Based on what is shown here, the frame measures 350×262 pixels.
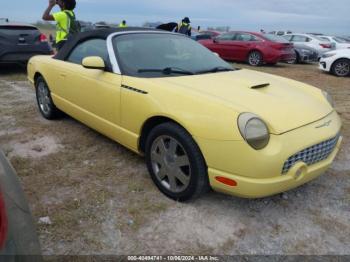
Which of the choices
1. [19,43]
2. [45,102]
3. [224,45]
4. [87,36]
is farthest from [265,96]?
[224,45]

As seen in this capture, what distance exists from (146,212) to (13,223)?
1.58 m

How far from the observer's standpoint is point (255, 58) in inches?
517

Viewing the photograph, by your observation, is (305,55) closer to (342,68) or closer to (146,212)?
(342,68)

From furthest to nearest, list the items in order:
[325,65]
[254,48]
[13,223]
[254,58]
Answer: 1. [254,58]
2. [254,48]
3. [325,65]
4. [13,223]

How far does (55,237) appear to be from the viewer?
2518 millimetres

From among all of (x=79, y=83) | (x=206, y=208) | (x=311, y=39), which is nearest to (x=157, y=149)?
(x=206, y=208)

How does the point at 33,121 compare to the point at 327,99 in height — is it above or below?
below

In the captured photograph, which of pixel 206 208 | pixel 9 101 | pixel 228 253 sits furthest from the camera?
pixel 9 101

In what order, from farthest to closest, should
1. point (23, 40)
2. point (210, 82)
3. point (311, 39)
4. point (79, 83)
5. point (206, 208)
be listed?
point (311, 39) < point (23, 40) < point (79, 83) < point (210, 82) < point (206, 208)

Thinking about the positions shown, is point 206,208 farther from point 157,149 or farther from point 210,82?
point 210,82

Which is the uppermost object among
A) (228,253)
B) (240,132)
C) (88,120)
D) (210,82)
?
(210,82)

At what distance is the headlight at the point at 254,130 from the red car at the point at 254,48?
11.0m

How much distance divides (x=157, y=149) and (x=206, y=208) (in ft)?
2.24

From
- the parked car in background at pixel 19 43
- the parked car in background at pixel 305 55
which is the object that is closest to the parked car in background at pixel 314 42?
the parked car in background at pixel 305 55
